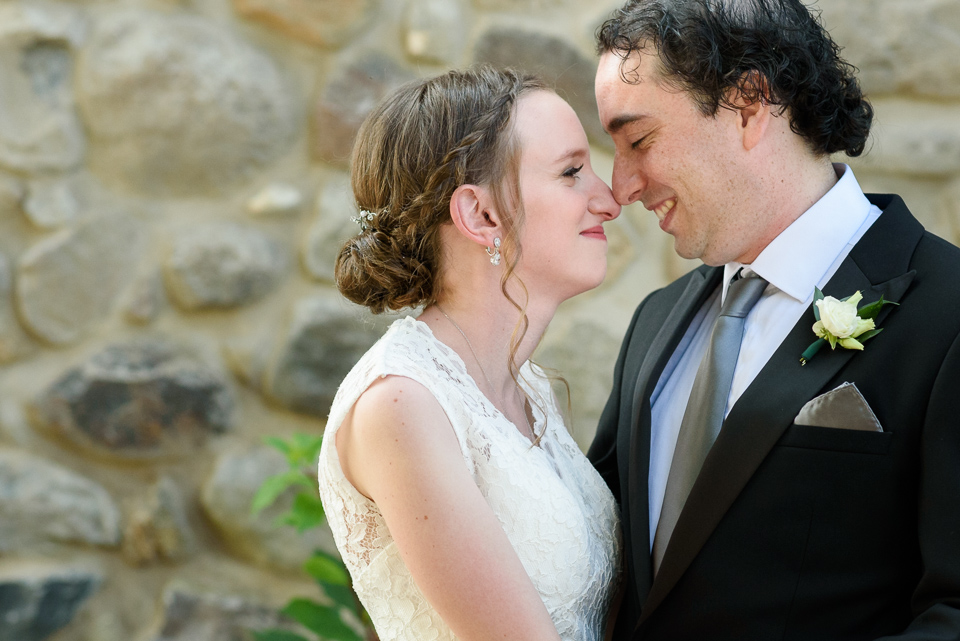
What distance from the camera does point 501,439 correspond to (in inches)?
59.4

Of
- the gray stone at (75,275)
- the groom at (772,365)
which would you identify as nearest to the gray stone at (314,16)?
the gray stone at (75,275)

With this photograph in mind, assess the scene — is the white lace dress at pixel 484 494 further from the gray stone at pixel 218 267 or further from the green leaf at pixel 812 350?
the gray stone at pixel 218 267

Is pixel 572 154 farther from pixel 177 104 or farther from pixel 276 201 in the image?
pixel 177 104

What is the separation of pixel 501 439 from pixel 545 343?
1.01 metres

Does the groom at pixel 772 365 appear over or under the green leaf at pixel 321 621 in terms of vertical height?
over

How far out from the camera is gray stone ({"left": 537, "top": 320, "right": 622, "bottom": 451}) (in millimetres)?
2459

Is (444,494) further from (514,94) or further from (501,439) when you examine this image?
(514,94)

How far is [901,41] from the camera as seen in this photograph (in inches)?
88.4

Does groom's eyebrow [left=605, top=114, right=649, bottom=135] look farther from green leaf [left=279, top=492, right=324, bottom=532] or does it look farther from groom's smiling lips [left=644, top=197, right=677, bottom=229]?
green leaf [left=279, top=492, right=324, bottom=532]

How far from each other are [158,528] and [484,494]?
1.39 m

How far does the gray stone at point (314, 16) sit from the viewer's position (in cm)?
244

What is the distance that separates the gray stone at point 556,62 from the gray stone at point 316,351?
83cm

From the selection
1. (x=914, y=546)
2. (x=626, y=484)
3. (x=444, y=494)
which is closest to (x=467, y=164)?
(x=444, y=494)

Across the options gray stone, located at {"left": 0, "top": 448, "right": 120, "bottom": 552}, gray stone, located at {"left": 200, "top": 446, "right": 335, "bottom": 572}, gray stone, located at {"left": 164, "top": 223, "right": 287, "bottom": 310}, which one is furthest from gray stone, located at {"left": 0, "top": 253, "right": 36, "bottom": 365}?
gray stone, located at {"left": 200, "top": 446, "right": 335, "bottom": 572}
